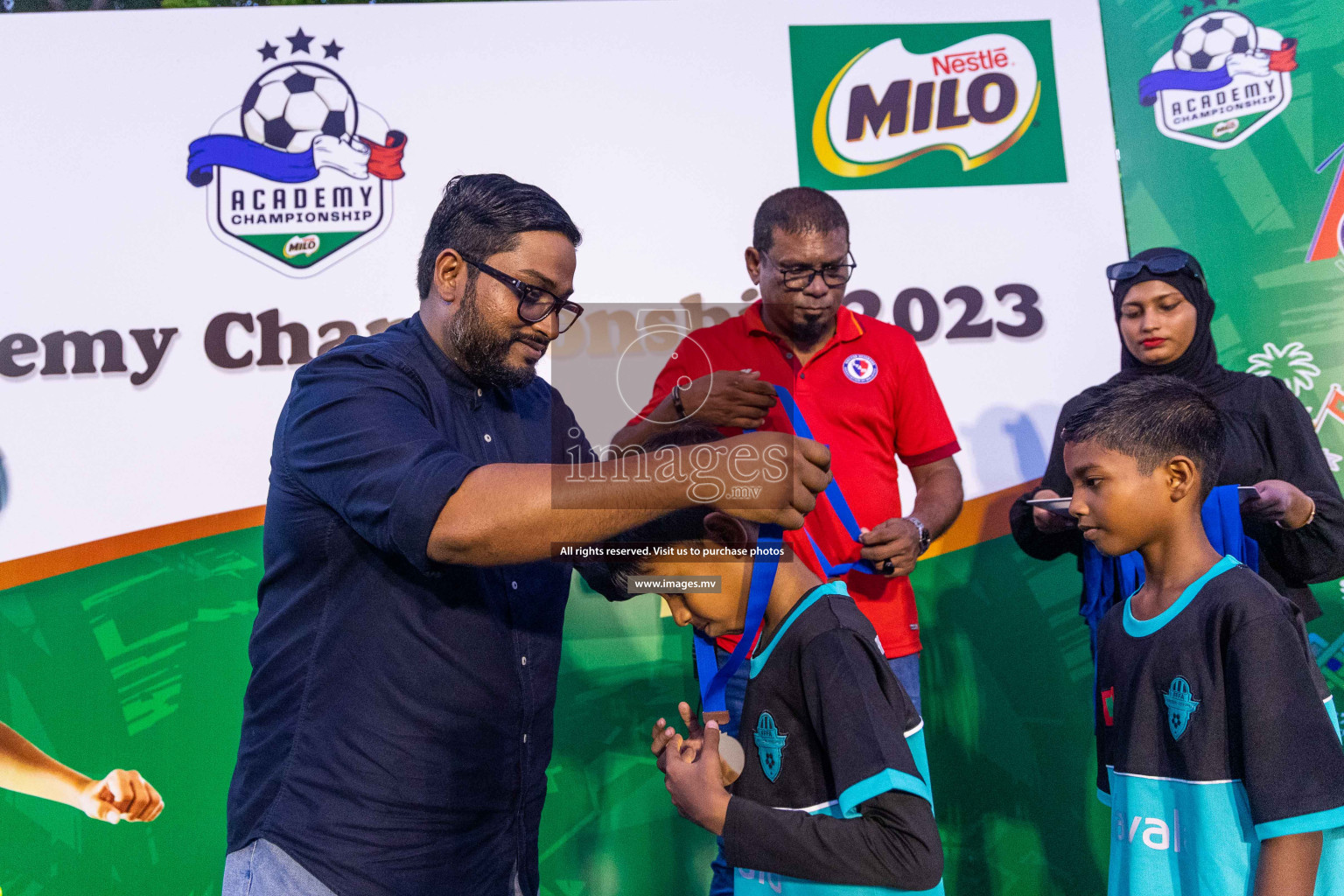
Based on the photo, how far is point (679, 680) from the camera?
11.1 feet

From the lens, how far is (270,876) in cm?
139

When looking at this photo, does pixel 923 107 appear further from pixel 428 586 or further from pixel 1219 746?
pixel 428 586

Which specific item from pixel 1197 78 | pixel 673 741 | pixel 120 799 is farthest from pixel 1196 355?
pixel 120 799

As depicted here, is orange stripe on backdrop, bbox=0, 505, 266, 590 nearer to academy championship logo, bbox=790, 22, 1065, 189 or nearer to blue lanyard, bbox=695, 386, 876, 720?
blue lanyard, bbox=695, 386, 876, 720

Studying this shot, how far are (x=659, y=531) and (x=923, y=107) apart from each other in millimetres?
2566

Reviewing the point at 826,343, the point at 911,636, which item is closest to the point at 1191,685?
the point at 911,636

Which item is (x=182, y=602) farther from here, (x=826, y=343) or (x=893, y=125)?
(x=893, y=125)

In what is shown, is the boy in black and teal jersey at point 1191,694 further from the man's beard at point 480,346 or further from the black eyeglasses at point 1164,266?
the man's beard at point 480,346

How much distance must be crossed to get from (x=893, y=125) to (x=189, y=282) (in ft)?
8.22

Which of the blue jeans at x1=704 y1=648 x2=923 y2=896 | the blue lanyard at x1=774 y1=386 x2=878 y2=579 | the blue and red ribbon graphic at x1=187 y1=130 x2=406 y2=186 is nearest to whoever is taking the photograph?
the blue lanyard at x1=774 y1=386 x2=878 y2=579

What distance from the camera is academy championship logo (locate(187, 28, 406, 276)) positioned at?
11.1 ft

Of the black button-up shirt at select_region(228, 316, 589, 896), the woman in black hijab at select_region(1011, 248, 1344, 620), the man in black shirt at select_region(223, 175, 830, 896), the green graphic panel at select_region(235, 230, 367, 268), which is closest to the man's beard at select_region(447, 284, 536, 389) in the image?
the man in black shirt at select_region(223, 175, 830, 896)

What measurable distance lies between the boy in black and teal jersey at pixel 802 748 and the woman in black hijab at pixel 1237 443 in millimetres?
1176

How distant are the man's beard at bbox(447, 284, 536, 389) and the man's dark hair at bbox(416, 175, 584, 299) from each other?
6cm
